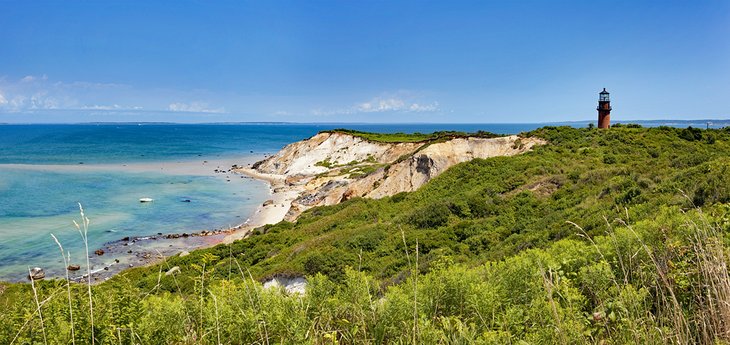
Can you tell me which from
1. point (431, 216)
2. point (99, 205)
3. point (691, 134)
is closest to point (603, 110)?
point (691, 134)

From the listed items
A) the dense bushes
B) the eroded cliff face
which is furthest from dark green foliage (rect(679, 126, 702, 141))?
the dense bushes

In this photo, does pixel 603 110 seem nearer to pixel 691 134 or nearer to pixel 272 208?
pixel 691 134

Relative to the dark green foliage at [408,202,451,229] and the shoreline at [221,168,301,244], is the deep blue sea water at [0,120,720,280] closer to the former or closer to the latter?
the shoreline at [221,168,301,244]

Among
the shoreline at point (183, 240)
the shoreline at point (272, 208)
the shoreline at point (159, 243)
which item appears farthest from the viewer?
the shoreline at point (272, 208)

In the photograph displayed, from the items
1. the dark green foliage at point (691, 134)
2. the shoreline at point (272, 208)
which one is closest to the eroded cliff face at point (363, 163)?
the shoreline at point (272, 208)

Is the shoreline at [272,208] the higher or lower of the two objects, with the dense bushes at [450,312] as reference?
lower

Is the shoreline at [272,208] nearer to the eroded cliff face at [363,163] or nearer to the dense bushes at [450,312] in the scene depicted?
the eroded cliff face at [363,163]
